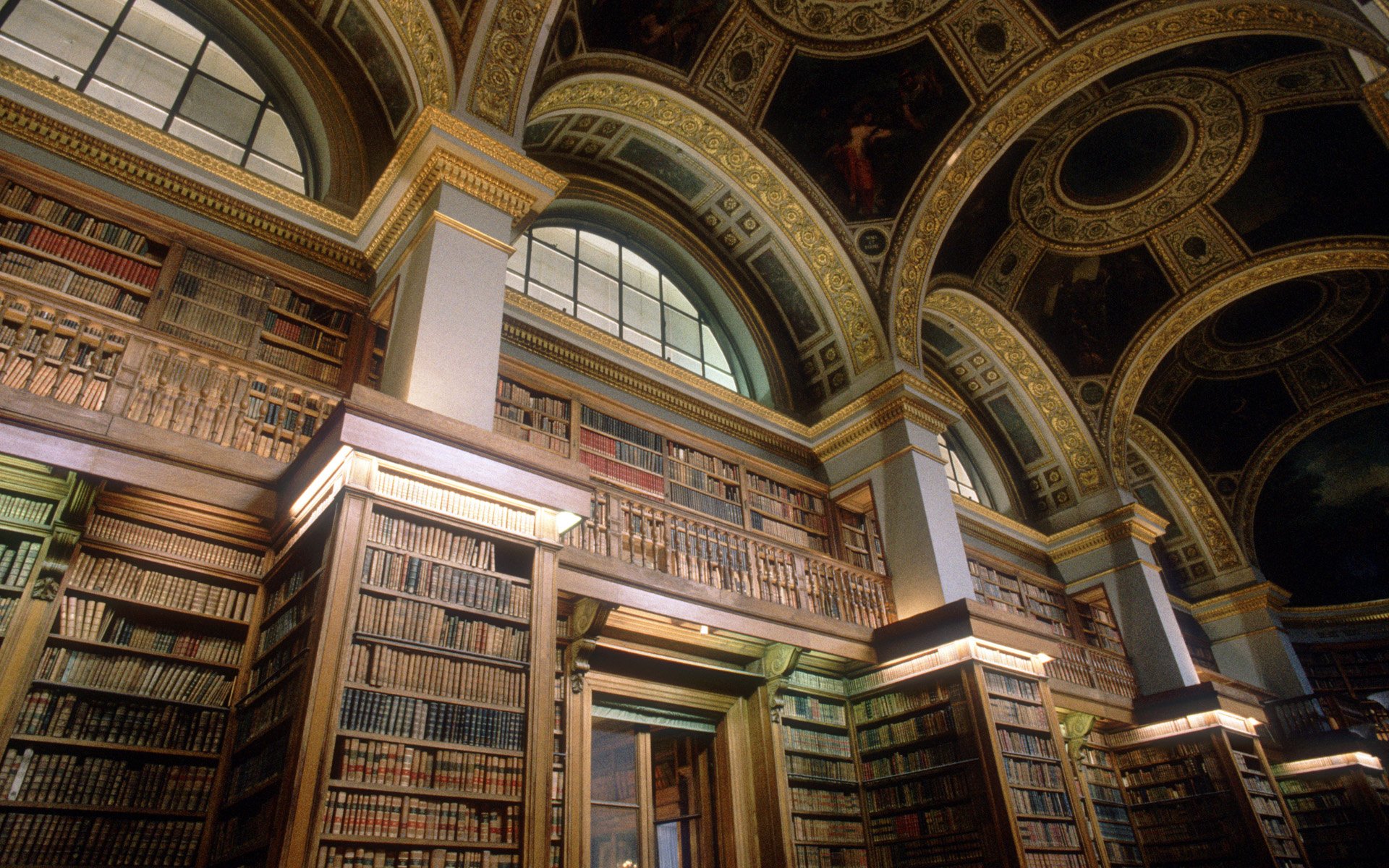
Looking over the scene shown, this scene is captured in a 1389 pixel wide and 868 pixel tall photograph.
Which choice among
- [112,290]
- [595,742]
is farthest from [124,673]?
[595,742]

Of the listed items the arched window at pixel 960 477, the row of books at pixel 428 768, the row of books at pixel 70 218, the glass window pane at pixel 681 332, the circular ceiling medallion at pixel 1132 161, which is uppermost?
the circular ceiling medallion at pixel 1132 161

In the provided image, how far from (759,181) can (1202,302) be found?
6741 millimetres

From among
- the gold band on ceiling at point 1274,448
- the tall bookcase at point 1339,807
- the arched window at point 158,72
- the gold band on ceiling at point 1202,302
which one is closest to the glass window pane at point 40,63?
the arched window at point 158,72

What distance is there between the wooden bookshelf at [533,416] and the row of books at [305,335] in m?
1.15

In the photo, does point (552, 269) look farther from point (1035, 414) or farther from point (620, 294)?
point (1035, 414)

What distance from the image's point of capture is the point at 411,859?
329cm

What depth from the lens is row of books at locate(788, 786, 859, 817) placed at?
20.1 ft

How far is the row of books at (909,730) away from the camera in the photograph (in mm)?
6293

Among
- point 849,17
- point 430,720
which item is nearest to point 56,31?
point 430,720

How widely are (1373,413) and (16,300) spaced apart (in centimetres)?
1733

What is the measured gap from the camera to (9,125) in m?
5.09

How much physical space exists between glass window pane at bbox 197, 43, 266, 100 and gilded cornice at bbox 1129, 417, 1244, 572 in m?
13.1

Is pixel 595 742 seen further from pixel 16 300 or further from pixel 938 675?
pixel 16 300

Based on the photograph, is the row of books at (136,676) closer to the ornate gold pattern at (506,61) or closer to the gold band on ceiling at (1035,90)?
the ornate gold pattern at (506,61)
